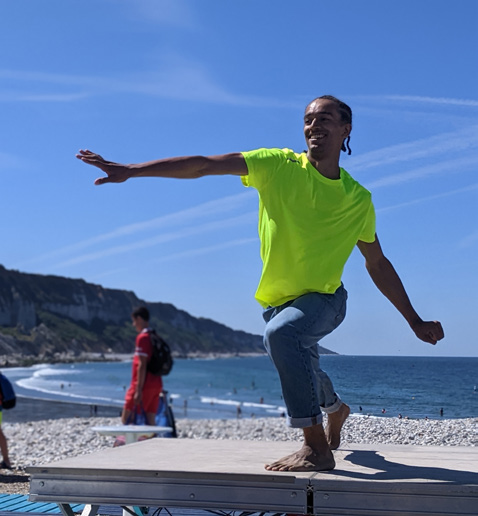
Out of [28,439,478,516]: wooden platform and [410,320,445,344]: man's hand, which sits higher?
[410,320,445,344]: man's hand

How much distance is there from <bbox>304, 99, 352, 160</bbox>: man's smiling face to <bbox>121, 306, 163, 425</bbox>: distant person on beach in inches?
241

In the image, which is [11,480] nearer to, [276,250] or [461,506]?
[276,250]

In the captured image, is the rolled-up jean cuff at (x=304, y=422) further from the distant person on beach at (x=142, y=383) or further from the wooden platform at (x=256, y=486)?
the distant person on beach at (x=142, y=383)

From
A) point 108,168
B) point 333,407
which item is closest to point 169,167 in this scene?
point 108,168

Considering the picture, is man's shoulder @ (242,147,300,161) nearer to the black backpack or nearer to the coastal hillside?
the black backpack

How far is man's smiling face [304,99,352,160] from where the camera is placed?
407cm

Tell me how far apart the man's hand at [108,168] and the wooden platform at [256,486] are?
48.5 inches

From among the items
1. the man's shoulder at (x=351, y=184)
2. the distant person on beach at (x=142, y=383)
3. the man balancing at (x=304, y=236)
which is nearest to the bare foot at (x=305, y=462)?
the man balancing at (x=304, y=236)

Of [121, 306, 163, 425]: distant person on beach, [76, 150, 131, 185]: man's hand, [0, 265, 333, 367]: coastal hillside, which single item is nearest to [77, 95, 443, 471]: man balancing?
[76, 150, 131, 185]: man's hand

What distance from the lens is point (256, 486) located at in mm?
3311

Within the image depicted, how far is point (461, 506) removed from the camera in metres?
3.17

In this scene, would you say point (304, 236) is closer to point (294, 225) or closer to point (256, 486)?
point (294, 225)

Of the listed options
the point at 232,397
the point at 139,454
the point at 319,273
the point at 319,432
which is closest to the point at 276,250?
the point at 319,273

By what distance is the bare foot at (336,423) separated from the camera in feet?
14.4
